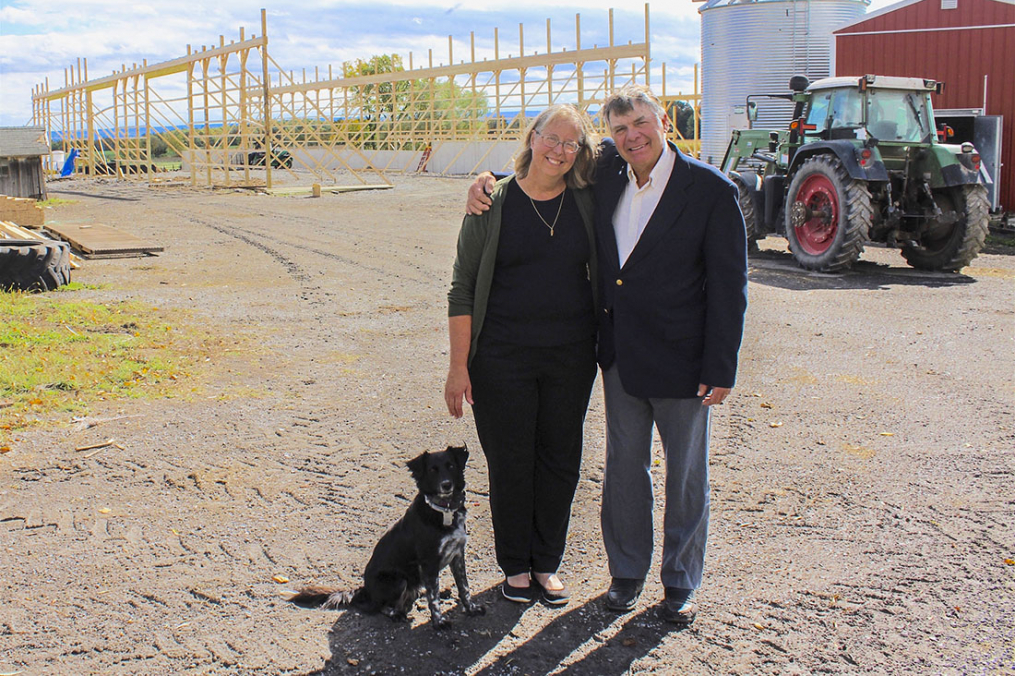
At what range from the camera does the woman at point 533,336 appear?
10.5 feet

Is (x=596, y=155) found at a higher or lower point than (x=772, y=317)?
higher

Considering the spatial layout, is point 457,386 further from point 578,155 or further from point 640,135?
point 640,135

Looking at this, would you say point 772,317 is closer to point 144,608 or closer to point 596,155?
point 596,155

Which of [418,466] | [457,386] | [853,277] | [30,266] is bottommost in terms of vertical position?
[418,466]

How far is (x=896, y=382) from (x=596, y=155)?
13.7ft

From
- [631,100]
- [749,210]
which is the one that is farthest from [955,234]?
[631,100]

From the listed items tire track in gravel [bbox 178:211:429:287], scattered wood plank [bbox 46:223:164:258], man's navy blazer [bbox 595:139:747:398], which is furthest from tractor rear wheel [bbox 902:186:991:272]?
scattered wood plank [bbox 46:223:164:258]

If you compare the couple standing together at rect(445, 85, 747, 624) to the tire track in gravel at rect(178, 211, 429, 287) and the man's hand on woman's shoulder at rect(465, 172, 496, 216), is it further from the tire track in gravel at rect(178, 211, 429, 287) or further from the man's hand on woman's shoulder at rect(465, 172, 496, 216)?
the tire track in gravel at rect(178, 211, 429, 287)

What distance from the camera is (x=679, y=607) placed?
3289mm

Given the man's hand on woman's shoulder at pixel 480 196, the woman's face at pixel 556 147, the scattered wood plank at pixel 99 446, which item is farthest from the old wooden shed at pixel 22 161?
the woman's face at pixel 556 147

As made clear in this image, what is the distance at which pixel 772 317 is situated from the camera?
8.92 m

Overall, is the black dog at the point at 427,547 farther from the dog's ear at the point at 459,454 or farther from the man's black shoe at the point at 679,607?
the man's black shoe at the point at 679,607

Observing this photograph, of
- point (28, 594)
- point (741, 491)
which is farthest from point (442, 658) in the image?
point (741, 491)

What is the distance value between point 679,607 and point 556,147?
167 cm
